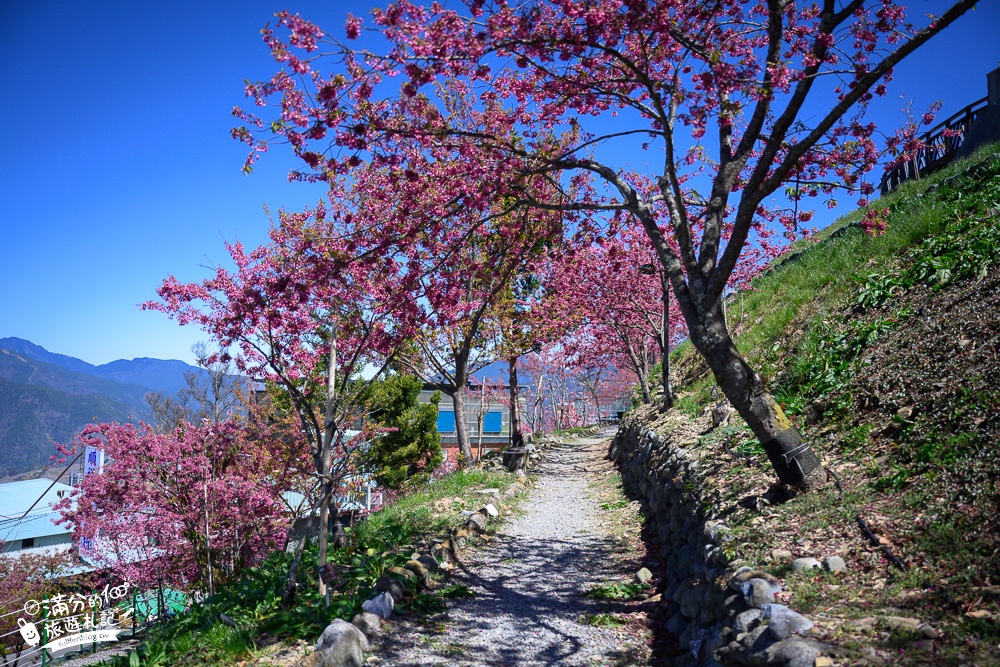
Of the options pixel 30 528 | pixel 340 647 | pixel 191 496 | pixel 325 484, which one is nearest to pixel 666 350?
pixel 325 484

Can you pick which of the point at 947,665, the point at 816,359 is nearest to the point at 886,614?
the point at 947,665

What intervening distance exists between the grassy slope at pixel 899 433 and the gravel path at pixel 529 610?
1714 mm

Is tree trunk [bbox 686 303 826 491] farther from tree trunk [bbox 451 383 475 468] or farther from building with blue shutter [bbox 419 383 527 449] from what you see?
building with blue shutter [bbox 419 383 527 449]

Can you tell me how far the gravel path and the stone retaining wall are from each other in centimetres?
64

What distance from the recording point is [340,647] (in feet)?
13.9

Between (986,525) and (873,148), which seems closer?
(986,525)

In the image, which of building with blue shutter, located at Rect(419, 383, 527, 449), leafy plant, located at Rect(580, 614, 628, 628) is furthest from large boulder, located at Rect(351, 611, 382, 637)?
building with blue shutter, located at Rect(419, 383, 527, 449)

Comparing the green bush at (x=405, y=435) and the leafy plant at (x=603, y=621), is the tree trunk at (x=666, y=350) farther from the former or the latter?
the green bush at (x=405, y=435)

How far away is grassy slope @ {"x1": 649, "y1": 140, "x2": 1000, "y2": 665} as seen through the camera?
2.85 m

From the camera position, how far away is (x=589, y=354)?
23.6m

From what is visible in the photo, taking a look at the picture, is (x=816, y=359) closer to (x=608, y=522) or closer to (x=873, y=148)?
(x=873, y=148)

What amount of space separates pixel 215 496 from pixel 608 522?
23.4 ft

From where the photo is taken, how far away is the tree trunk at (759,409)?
463cm

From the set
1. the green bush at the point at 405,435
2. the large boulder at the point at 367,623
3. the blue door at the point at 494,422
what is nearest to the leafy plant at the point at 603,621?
the large boulder at the point at 367,623
